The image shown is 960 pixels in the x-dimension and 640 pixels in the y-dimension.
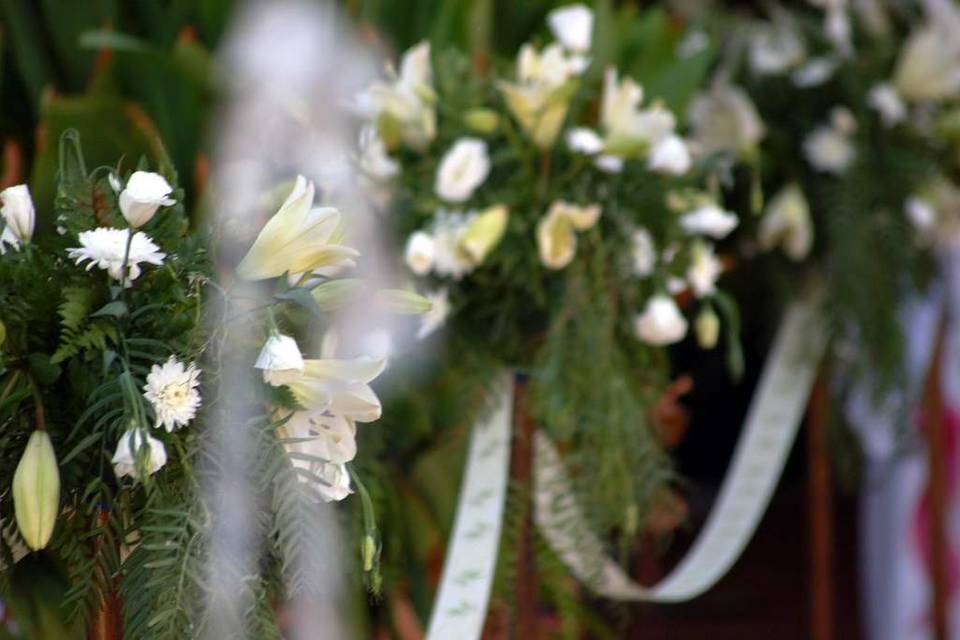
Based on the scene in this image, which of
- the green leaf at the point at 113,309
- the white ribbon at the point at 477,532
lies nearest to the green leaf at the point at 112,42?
the white ribbon at the point at 477,532

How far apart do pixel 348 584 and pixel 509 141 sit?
1.31 feet

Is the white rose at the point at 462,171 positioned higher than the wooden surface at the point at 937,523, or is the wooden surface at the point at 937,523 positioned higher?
the white rose at the point at 462,171

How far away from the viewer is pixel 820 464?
1.55 m

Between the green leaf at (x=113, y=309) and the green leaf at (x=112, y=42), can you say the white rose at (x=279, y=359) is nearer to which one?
the green leaf at (x=113, y=309)

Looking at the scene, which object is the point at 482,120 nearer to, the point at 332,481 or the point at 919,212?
the point at 332,481

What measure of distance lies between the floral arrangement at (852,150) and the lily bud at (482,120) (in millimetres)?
406

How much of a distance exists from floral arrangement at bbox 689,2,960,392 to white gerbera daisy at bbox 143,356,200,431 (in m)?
0.88

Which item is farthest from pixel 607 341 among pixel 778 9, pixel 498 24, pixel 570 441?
pixel 778 9

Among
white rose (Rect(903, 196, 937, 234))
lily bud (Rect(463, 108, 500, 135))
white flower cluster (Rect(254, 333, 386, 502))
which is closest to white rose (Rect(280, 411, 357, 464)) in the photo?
white flower cluster (Rect(254, 333, 386, 502))

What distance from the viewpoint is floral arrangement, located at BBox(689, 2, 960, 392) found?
4.30ft

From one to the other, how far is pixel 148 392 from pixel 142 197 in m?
0.09

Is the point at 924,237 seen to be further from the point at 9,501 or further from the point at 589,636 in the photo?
the point at 9,501

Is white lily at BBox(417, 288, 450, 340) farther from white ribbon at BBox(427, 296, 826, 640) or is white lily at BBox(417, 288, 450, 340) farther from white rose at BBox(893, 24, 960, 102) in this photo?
white rose at BBox(893, 24, 960, 102)

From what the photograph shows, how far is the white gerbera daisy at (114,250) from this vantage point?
55 cm
